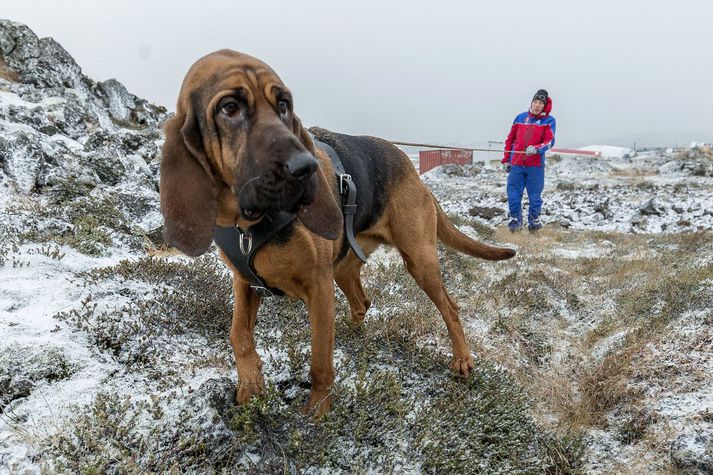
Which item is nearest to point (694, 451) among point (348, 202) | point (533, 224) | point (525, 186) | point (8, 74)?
point (348, 202)

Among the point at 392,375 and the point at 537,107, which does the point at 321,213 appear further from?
the point at 537,107

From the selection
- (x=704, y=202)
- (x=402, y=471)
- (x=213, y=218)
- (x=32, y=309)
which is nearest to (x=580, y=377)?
(x=402, y=471)

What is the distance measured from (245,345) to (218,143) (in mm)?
1140

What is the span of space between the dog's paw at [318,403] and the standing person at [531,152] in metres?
7.96

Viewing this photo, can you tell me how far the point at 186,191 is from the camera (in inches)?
84.2

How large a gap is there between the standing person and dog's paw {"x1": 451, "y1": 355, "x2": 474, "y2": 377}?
689 centimetres

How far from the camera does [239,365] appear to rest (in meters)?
2.69

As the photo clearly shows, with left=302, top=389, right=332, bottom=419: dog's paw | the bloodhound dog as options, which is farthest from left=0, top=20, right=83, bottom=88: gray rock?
left=302, top=389, right=332, bottom=419: dog's paw

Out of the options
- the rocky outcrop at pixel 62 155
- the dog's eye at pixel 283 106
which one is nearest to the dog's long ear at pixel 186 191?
the dog's eye at pixel 283 106

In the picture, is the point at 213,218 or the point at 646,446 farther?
the point at 646,446

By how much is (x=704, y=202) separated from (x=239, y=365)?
43.3ft

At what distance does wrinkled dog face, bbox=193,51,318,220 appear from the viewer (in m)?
1.91

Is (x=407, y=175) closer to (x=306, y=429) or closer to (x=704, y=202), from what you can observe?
(x=306, y=429)

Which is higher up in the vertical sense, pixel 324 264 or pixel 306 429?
pixel 324 264
